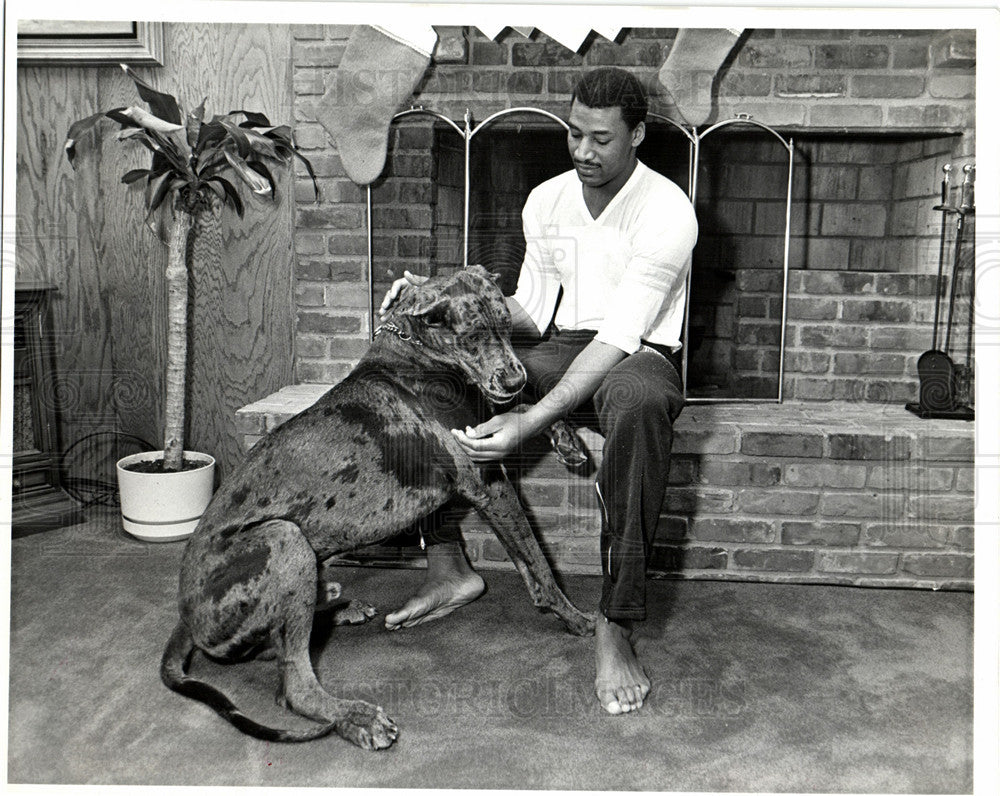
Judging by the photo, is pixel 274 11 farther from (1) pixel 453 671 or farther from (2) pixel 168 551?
(1) pixel 453 671

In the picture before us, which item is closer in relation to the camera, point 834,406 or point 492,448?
point 492,448

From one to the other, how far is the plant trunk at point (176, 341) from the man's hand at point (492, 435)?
0.57 meters

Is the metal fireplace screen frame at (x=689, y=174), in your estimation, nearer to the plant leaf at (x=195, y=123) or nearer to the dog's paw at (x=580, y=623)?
the plant leaf at (x=195, y=123)

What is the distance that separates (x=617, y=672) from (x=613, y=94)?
106cm

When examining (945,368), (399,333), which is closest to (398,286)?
(399,333)

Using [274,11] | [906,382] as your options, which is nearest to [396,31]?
[274,11]

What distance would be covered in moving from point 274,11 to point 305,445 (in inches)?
29.2

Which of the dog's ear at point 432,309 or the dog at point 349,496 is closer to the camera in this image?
the dog at point 349,496

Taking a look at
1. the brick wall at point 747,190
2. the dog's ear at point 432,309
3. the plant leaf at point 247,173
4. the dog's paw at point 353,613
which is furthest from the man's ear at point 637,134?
the dog's paw at point 353,613

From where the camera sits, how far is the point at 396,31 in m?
1.50

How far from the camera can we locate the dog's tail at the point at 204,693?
129 cm

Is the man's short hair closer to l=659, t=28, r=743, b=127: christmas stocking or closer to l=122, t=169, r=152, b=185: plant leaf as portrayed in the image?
l=659, t=28, r=743, b=127: christmas stocking

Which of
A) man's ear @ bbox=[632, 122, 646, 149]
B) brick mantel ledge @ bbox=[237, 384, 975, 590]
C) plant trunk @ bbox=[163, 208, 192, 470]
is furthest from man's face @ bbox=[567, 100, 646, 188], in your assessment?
plant trunk @ bbox=[163, 208, 192, 470]

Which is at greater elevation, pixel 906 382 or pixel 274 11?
pixel 274 11
